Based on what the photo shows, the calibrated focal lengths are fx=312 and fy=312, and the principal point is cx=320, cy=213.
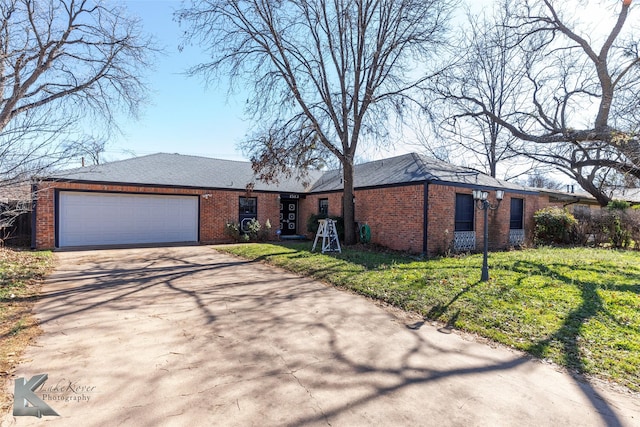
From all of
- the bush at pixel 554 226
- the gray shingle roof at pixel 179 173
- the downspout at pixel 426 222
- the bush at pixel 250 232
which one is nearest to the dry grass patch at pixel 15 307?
the gray shingle roof at pixel 179 173

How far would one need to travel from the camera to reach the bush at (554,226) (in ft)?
43.3

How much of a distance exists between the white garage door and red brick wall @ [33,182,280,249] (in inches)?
12.4

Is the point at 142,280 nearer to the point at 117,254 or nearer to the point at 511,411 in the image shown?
the point at 117,254

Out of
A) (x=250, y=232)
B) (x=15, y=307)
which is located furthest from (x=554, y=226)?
(x=15, y=307)

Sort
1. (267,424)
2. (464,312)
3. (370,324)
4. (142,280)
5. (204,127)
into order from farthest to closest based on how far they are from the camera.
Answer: (204,127), (142,280), (464,312), (370,324), (267,424)

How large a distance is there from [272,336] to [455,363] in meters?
2.16

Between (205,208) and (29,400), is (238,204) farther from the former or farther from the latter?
(29,400)

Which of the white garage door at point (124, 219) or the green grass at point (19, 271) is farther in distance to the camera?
the white garage door at point (124, 219)

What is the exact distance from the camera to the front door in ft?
55.9

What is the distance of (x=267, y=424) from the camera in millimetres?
2342

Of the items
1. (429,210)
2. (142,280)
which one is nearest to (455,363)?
(142,280)

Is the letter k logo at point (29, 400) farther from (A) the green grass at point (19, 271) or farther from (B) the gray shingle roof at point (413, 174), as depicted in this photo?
(B) the gray shingle roof at point (413, 174)

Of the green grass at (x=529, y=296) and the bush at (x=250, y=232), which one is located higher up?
the bush at (x=250, y=232)

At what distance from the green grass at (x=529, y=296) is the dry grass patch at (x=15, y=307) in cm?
488
